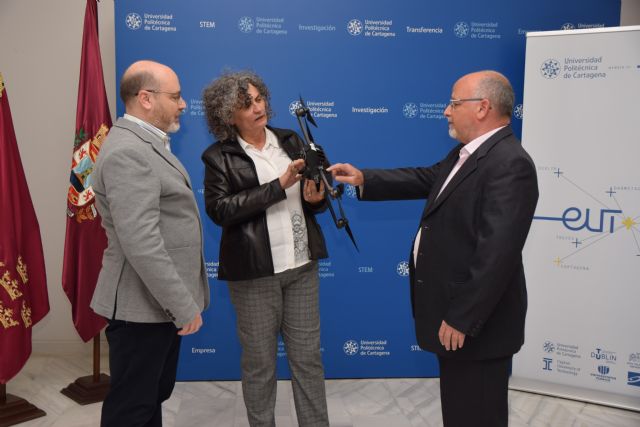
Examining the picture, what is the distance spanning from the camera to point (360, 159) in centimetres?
350

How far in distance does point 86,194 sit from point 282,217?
130cm

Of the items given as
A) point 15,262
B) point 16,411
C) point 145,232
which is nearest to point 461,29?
point 145,232

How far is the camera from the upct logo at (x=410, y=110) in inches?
138

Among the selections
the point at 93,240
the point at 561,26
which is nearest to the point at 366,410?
the point at 93,240

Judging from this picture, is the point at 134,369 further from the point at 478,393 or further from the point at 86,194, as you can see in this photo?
the point at 86,194

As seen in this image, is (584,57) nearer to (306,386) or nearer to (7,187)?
(306,386)

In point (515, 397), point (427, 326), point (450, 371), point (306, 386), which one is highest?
point (427, 326)

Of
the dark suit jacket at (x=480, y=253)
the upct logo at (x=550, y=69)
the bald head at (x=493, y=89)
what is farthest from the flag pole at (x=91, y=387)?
the upct logo at (x=550, y=69)

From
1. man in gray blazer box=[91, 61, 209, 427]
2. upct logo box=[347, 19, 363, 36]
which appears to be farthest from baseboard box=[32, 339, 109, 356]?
upct logo box=[347, 19, 363, 36]

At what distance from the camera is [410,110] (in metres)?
3.50

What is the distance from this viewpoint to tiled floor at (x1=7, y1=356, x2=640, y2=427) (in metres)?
3.04

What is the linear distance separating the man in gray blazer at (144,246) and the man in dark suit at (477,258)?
816 mm

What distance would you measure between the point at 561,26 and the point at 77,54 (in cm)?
305

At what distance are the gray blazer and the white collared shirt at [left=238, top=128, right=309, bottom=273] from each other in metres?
0.38
